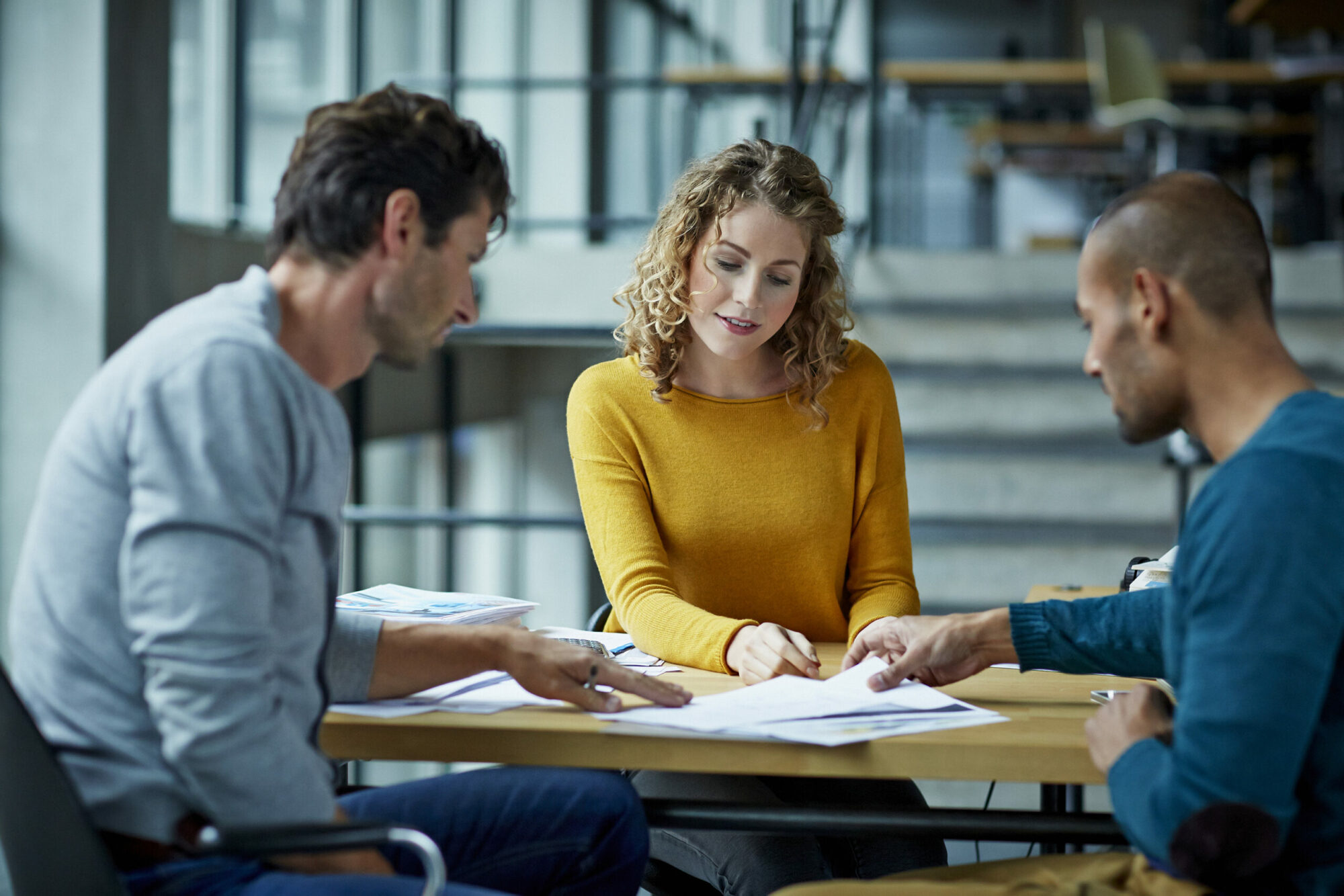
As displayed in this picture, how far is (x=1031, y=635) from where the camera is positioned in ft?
4.29

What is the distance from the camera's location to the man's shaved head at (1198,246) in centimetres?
101

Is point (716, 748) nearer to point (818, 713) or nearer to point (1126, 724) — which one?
point (818, 713)

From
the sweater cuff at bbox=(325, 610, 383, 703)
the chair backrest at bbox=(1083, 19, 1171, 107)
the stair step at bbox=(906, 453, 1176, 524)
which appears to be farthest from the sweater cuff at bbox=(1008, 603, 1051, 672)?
the chair backrest at bbox=(1083, 19, 1171, 107)

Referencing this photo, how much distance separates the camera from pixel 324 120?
1.10 m

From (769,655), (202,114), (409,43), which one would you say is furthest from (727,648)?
(409,43)

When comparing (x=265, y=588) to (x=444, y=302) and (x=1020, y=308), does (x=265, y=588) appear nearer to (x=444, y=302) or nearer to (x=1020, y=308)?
(x=444, y=302)

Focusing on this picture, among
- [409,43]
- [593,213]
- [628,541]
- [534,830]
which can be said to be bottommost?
[534,830]

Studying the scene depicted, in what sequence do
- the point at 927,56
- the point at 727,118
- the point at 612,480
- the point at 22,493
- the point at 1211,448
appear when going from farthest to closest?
1. the point at 927,56
2. the point at 727,118
3. the point at 22,493
4. the point at 612,480
5. the point at 1211,448

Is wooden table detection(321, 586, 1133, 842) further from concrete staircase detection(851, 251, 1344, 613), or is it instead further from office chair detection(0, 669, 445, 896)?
concrete staircase detection(851, 251, 1344, 613)

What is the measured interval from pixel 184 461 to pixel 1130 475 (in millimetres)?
3262

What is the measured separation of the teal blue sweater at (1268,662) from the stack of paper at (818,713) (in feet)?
0.79

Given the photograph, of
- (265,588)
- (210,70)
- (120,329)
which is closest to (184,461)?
(265,588)

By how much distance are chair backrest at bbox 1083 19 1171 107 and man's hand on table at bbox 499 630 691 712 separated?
5023 millimetres

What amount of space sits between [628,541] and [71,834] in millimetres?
863
